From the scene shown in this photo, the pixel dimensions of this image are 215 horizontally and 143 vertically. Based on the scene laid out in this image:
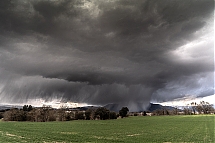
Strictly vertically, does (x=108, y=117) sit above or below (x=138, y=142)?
below

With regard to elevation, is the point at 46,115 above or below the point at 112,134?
below

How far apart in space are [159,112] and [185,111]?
84.8 feet

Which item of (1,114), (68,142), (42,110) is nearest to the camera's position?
(68,142)

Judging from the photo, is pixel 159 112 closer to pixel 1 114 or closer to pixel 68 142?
pixel 1 114

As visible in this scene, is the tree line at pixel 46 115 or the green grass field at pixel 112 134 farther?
the tree line at pixel 46 115

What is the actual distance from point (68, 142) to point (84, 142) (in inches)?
91.7

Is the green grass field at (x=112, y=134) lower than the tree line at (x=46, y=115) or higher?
higher

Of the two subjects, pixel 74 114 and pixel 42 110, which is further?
pixel 74 114

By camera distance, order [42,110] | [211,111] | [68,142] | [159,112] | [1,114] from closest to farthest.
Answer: [68,142]
[42,110]
[1,114]
[211,111]
[159,112]

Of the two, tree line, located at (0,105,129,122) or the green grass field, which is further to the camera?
tree line, located at (0,105,129,122)

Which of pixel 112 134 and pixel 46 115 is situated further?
pixel 46 115

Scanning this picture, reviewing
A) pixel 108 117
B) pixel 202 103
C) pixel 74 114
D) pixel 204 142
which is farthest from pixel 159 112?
pixel 204 142

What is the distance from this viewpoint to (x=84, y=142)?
2739 cm

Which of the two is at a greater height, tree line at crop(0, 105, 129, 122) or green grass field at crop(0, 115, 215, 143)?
green grass field at crop(0, 115, 215, 143)
